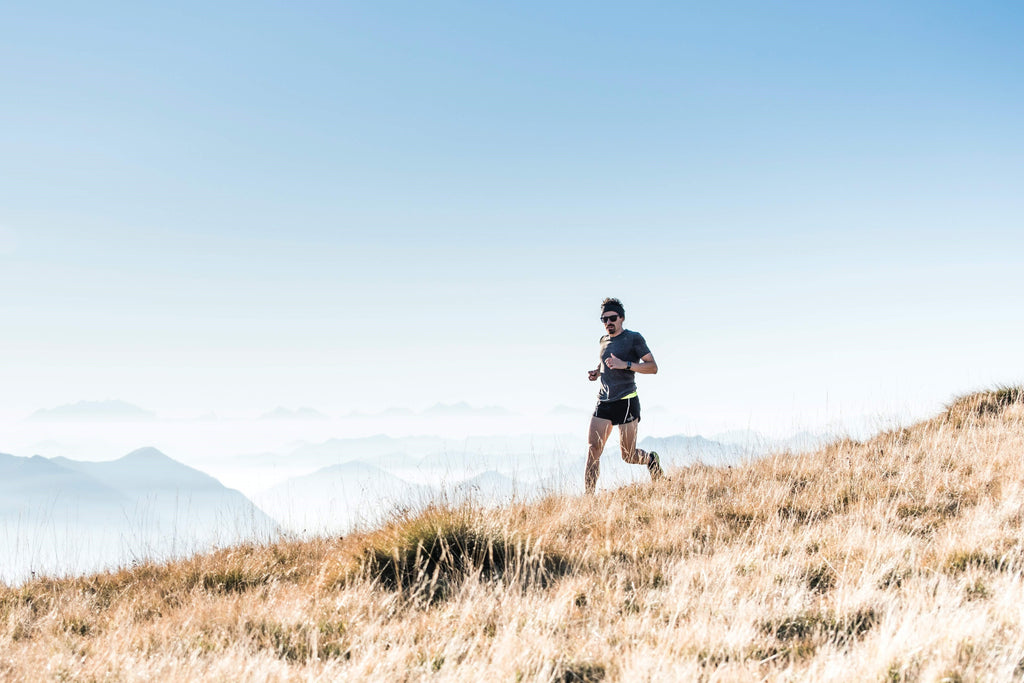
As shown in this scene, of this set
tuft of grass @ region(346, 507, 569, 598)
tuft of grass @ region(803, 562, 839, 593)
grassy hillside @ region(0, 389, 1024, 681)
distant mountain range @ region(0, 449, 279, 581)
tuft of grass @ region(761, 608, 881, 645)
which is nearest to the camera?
grassy hillside @ region(0, 389, 1024, 681)

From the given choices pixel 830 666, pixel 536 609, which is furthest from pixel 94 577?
pixel 830 666

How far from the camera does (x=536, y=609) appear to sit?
402cm

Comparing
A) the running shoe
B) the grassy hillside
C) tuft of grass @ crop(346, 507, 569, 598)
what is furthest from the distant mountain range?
the running shoe

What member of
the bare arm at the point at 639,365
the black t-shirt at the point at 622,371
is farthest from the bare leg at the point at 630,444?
the bare arm at the point at 639,365

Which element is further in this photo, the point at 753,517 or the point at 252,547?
the point at 252,547

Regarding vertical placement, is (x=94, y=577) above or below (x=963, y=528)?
below

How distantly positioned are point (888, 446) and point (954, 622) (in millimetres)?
6965

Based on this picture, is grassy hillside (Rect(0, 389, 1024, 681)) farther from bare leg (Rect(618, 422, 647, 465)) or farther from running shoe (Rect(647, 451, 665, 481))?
bare leg (Rect(618, 422, 647, 465))

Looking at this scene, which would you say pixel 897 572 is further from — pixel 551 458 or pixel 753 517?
pixel 551 458

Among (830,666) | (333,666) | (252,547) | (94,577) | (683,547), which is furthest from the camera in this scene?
(252,547)

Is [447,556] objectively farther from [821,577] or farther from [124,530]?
[124,530]

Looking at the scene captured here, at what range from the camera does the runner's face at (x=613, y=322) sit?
7.99 metres

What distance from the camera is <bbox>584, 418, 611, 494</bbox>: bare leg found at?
7.90 metres

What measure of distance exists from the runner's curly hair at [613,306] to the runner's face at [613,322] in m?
0.05
